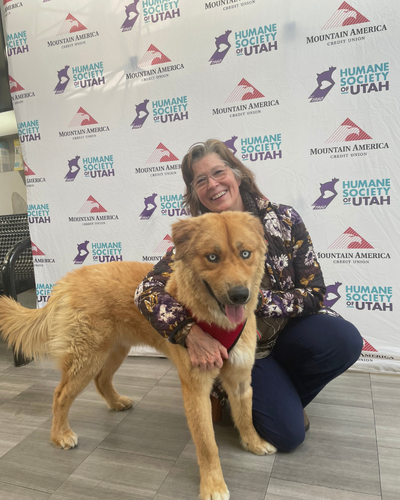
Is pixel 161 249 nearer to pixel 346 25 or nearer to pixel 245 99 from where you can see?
pixel 245 99

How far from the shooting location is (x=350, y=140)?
248cm

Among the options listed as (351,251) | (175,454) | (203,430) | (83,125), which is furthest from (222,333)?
(83,125)

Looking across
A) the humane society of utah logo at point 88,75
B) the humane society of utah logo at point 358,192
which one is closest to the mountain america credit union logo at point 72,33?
the humane society of utah logo at point 88,75

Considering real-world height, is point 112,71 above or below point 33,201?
above

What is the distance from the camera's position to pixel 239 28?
8.50 feet

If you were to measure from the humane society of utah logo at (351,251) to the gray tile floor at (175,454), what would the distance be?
0.90 metres

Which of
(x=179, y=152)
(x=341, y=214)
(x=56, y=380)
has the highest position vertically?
(x=179, y=152)

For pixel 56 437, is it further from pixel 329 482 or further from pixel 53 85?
pixel 53 85

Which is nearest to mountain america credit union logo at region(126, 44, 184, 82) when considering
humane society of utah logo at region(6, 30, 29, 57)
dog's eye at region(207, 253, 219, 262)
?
humane society of utah logo at region(6, 30, 29, 57)

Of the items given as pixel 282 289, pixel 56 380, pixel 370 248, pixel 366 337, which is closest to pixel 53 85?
pixel 56 380

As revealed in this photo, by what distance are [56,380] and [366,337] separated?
8.32ft

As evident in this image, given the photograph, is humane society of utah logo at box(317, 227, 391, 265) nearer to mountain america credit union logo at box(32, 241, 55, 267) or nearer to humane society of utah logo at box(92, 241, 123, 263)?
humane society of utah logo at box(92, 241, 123, 263)

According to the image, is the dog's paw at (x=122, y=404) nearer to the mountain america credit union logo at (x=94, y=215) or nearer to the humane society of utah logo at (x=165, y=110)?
the mountain america credit union logo at (x=94, y=215)

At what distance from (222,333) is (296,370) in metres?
0.68
